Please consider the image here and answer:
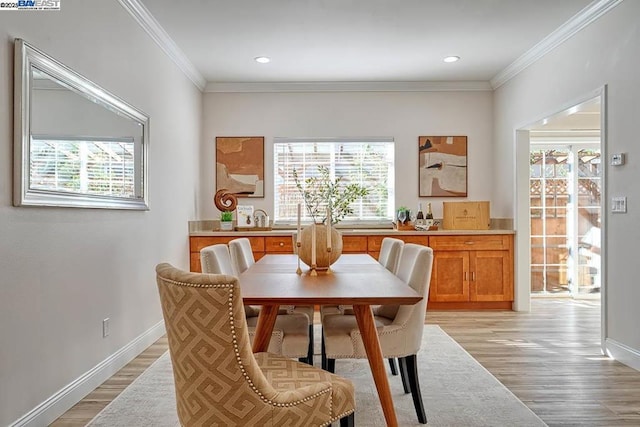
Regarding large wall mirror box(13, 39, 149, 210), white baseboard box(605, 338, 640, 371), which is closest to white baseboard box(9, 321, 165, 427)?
large wall mirror box(13, 39, 149, 210)

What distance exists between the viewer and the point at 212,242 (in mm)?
5293

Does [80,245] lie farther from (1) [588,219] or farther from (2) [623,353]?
(1) [588,219]

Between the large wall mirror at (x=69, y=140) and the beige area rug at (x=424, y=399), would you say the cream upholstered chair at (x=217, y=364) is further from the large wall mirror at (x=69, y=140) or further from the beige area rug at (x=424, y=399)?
the large wall mirror at (x=69, y=140)

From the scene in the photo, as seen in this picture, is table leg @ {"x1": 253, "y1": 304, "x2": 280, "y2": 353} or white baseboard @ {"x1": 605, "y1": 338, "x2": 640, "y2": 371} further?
white baseboard @ {"x1": 605, "y1": 338, "x2": 640, "y2": 371}

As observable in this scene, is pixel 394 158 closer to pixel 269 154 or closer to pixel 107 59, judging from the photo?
pixel 269 154

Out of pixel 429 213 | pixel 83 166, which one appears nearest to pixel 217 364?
pixel 83 166

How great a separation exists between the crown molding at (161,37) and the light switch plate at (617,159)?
348 centimetres

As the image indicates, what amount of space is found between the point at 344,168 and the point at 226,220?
1.52 m

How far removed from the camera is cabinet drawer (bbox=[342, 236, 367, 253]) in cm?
539

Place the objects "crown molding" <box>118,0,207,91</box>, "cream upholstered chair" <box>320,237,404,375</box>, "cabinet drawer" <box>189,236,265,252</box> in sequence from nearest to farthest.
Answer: "cream upholstered chair" <box>320,237,404,375</box>
"crown molding" <box>118,0,207,91</box>
"cabinet drawer" <box>189,236,265,252</box>

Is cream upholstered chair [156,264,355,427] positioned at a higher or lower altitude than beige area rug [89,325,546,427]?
higher

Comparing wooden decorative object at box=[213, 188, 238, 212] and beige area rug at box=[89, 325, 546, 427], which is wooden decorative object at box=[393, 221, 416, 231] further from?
beige area rug at box=[89, 325, 546, 427]

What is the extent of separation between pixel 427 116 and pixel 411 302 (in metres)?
4.33

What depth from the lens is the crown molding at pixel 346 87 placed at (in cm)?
585
